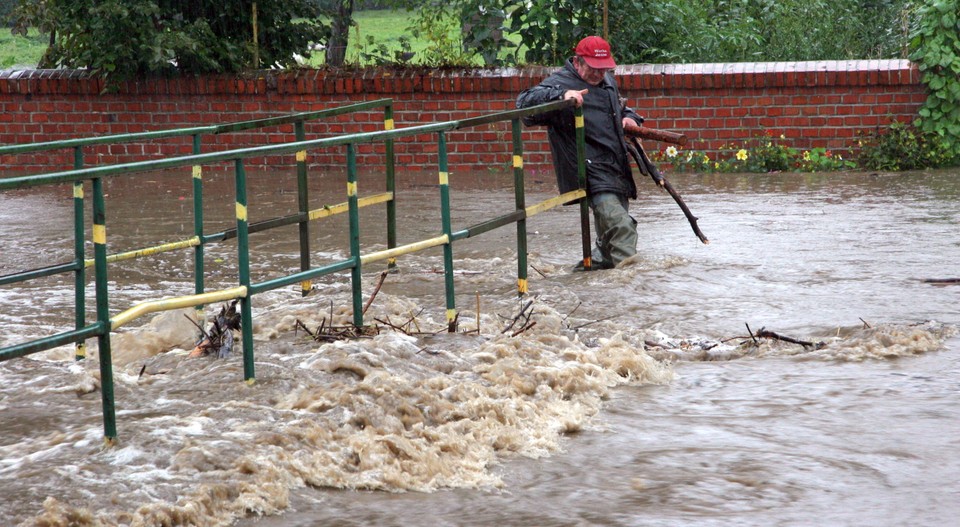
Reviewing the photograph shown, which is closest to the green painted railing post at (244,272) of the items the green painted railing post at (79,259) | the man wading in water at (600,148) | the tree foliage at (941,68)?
the green painted railing post at (79,259)

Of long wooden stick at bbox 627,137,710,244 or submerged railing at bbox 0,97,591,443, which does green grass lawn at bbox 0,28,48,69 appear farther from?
submerged railing at bbox 0,97,591,443

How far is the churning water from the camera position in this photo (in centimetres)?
379

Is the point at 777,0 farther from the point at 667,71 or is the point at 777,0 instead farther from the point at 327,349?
the point at 327,349

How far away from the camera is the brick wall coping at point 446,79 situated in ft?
40.2

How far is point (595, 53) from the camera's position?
24.6 ft

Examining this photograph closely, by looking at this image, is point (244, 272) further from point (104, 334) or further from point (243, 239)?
point (104, 334)

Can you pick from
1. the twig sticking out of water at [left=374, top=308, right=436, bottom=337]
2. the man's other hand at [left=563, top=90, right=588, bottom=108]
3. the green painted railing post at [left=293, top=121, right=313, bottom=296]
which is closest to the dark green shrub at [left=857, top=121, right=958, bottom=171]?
the man's other hand at [left=563, top=90, right=588, bottom=108]

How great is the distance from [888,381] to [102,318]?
119 inches

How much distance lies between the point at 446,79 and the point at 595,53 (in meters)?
5.60

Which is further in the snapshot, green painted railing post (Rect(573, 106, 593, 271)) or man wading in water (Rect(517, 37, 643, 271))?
man wading in water (Rect(517, 37, 643, 271))

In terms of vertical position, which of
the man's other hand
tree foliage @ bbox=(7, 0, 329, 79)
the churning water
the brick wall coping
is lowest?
the churning water

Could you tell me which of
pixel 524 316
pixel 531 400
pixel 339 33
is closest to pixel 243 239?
pixel 531 400

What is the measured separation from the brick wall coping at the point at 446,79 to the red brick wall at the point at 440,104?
0.04 ft

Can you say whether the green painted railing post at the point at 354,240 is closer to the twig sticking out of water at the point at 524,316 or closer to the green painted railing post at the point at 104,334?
the twig sticking out of water at the point at 524,316
